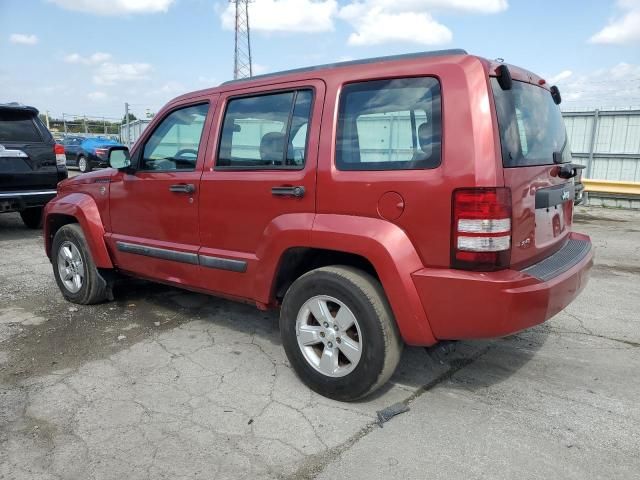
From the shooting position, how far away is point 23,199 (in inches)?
306

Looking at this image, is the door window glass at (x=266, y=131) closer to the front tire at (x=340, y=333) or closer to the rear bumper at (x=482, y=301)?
the front tire at (x=340, y=333)

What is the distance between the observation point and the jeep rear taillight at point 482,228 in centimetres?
253

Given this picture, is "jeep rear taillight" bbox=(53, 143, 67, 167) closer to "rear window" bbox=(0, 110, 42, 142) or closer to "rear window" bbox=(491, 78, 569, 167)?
"rear window" bbox=(0, 110, 42, 142)

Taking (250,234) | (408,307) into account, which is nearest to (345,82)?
(250,234)

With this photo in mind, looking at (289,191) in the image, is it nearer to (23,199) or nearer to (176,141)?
(176,141)

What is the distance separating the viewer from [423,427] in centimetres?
282

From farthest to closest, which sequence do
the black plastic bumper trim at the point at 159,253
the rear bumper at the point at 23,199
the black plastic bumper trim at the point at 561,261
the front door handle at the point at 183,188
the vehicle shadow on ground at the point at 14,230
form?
the vehicle shadow on ground at the point at 14,230 < the rear bumper at the point at 23,199 < the black plastic bumper trim at the point at 159,253 < the front door handle at the point at 183,188 < the black plastic bumper trim at the point at 561,261

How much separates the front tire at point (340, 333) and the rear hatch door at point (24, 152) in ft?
21.1

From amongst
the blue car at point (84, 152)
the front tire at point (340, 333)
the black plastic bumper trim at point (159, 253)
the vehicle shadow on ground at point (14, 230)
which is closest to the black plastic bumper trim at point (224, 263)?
the black plastic bumper trim at point (159, 253)

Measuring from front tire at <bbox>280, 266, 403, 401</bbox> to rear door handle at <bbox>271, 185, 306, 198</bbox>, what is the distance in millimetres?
479

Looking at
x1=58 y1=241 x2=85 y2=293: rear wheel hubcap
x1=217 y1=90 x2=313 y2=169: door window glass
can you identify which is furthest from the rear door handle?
x1=58 y1=241 x2=85 y2=293: rear wheel hubcap

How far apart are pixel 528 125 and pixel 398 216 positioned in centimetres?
98

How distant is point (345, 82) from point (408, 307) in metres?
1.37

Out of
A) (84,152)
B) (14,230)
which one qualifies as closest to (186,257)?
(14,230)
